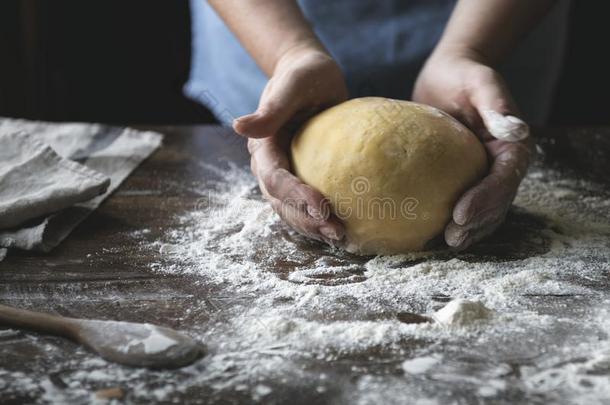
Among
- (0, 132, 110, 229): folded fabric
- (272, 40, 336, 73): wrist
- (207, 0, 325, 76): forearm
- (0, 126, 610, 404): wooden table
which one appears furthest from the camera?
(207, 0, 325, 76): forearm

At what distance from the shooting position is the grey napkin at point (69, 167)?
1177 millimetres

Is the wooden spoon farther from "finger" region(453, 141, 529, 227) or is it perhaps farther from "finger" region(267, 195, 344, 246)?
"finger" region(453, 141, 529, 227)

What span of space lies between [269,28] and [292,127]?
0.28 m

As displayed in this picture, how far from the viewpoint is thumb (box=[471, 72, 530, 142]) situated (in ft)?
3.75

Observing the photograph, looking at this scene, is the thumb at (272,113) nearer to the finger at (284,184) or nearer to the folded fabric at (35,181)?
the finger at (284,184)

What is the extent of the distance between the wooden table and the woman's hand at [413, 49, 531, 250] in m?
0.35

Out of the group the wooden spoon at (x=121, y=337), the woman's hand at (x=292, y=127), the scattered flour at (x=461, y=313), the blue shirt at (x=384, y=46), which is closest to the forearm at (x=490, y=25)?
the blue shirt at (x=384, y=46)

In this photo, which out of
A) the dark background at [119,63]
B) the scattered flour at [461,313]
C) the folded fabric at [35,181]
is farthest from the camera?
the dark background at [119,63]

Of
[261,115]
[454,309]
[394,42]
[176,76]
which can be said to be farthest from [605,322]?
[176,76]

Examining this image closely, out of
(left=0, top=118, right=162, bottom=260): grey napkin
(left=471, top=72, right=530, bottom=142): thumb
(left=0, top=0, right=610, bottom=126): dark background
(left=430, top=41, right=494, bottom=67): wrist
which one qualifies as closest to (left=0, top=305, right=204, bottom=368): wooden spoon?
(left=0, top=118, right=162, bottom=260): grey napkin

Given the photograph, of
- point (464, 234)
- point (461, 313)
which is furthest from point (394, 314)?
point (464, 234)

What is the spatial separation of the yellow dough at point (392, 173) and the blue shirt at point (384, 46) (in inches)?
24.1

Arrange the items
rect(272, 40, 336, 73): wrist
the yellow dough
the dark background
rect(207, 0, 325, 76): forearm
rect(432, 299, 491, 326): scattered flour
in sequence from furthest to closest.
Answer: the dark background < rect(207, 0, 325, 76): forearm < rect(272, 40, 336, 73): wrist < the yellow dough < rect(432, 299, 491, 326): scattered flour

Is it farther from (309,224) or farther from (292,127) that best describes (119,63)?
(309,224)
